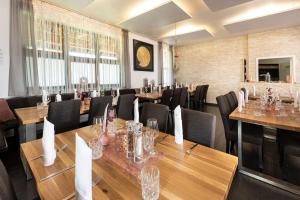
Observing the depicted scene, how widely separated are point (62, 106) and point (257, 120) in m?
2.31

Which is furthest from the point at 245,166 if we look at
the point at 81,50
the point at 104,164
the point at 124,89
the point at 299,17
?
the point at 299,17

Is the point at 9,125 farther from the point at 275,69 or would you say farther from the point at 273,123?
the point at 275,69

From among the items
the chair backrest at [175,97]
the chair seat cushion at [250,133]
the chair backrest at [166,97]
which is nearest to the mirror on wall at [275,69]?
the chair backrest at [175,97]

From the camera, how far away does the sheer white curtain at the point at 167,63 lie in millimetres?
7463

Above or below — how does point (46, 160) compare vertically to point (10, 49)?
below

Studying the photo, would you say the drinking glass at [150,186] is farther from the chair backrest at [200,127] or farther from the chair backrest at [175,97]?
the chair backrest at [175,97]

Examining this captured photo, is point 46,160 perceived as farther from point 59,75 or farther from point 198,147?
point 59,75

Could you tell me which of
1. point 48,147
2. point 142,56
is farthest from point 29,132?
point 142,56

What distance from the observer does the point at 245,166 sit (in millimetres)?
2223

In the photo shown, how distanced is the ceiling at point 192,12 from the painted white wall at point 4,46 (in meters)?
0.82

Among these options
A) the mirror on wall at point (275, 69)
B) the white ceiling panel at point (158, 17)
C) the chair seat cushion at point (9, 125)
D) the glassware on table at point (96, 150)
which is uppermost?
the white ceiling panel at point (158, 17)

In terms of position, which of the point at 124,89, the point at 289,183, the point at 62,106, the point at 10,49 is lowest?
the point at 289,183

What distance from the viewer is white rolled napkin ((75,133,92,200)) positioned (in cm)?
63

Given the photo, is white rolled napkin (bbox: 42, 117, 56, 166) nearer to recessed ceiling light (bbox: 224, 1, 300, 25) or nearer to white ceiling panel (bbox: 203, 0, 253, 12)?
white ceiling panel (bbox: 203, 0, 253, 12)
